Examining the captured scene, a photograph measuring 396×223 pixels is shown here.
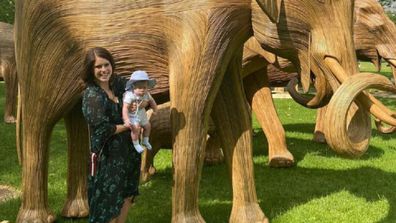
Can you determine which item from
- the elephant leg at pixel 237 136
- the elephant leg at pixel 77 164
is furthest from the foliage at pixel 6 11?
the elephant leg at pixel 237 136

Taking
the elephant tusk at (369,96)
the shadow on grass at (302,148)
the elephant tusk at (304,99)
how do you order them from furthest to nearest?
the shadow on grass at (302,148), the elephant tusk at (304,99), the elephant tusk at (369,96)

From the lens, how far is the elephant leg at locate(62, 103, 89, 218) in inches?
138

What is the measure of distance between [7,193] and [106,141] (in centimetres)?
212

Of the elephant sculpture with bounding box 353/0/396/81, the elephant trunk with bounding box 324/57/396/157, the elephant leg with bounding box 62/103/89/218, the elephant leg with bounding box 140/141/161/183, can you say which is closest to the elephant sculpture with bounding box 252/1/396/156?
the elephant trunk with bounding box 324/57/396/157

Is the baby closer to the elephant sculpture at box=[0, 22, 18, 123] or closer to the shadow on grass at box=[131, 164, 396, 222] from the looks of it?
the shadow on grass at box=[131, 164, 396, 222]

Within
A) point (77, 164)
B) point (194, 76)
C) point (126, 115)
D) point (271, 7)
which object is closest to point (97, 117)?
point (126, 115)

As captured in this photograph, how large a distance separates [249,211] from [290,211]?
52 cm

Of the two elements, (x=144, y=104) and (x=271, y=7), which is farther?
(x=271, y=7)

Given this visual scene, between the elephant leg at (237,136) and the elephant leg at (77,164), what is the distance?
0.92 meters

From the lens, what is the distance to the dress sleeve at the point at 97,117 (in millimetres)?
2441

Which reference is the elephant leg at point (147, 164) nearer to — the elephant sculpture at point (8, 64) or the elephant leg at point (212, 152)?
the elephant leg at point (212, 152)

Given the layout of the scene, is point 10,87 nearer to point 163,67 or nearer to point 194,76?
point 163,67

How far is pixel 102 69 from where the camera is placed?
2.52 metres

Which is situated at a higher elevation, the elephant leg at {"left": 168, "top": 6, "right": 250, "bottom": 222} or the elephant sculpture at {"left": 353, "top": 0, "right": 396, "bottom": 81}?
the elephant sculpture at {"left": 353, "top": 0, "right": 396, "bottom": 81}
